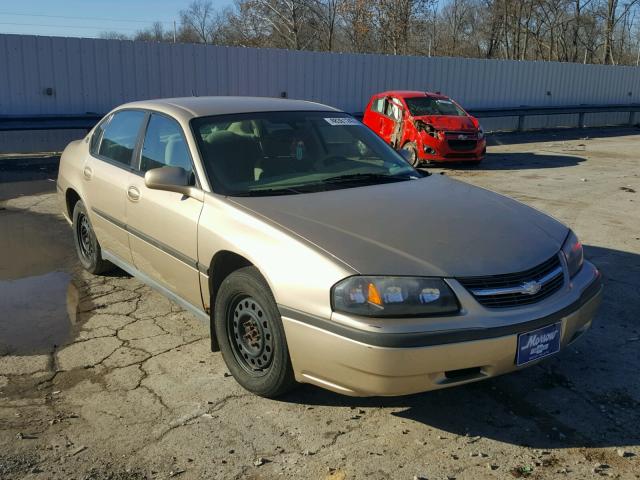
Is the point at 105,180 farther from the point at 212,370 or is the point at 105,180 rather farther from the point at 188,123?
the point at 212,370

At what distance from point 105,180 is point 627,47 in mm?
56260

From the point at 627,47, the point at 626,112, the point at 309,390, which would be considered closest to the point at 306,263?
the point at 309,390

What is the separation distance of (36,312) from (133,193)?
134cm

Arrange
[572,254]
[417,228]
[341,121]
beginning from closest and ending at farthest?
[417,228] < [572,254] < [341,121]

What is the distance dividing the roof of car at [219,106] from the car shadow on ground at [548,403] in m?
2.05

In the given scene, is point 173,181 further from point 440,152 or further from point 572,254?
point 440,152

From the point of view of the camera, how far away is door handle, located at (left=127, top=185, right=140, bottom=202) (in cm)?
451

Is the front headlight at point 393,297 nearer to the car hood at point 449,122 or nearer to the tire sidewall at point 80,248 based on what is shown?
the tire sidewall at point 80,248

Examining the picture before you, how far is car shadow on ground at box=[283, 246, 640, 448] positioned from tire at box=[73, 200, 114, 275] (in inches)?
112

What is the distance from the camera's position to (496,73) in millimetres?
22453

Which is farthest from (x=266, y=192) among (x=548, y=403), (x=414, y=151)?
(x=414, y=151)

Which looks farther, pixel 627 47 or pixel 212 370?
pixel 627 47

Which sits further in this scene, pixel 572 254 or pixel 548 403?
pixel 572 254

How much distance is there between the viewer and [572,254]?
371 cm
